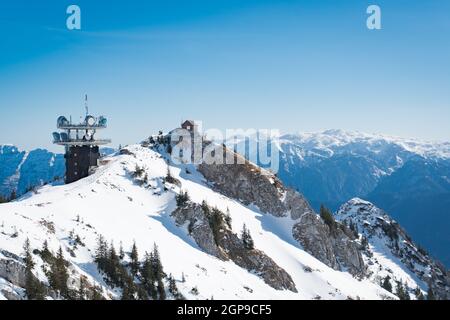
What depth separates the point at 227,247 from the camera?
317ft

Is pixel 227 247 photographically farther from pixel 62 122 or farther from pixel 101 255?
pixel 62 122

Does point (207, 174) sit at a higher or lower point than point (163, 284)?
higher

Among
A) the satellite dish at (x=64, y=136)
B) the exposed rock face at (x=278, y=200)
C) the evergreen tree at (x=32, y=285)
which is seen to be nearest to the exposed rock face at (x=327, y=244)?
the exposed rock face at (x=278, y=200)

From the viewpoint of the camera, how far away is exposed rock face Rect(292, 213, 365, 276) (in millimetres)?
116312

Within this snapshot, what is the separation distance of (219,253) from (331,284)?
993 inches

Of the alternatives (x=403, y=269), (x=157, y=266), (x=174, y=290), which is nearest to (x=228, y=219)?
(x=157, y=266)

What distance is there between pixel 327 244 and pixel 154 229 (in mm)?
53109

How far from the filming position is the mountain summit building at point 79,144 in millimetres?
110062

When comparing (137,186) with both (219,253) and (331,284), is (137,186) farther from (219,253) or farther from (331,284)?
(331,284)

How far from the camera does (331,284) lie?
325ft

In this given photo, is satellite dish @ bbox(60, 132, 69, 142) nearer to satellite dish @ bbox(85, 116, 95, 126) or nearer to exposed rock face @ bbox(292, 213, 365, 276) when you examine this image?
satellite dish @ bbox(85, 116, 95, 126)

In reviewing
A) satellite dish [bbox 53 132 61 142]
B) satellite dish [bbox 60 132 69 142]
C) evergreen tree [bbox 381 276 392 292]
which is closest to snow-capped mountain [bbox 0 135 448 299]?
evergreen tree [bbox 381 276 392 292]

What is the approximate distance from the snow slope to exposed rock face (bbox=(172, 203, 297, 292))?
5.98ft
